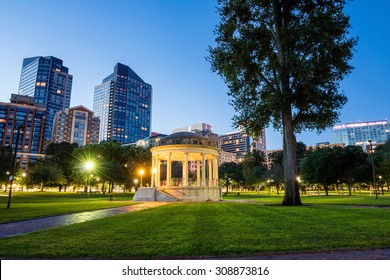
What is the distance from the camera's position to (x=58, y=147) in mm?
92938

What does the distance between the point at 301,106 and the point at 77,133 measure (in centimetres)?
19463

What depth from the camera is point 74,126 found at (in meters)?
190

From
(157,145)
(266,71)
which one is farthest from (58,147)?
(266,71)

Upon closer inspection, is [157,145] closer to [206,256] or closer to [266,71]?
[266,71]

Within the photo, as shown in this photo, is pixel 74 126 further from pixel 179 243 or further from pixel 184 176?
pixel 179 243

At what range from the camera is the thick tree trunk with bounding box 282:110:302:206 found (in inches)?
888

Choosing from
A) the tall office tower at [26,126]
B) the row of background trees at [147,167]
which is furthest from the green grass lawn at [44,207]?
the tall office tower at [26,126]

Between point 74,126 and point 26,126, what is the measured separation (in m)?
45.7

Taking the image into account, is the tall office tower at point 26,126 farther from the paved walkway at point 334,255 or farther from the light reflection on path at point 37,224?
the paved walkway at point 334,255

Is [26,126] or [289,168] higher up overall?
[26,126]

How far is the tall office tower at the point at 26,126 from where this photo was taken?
478ft

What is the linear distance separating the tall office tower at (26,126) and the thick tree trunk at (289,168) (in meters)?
156

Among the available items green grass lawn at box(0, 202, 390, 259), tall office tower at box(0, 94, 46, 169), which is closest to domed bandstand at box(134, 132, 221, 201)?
green grass lawn at box(0, 202, 390, 259)

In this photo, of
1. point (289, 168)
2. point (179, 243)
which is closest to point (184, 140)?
point (289, 168)
